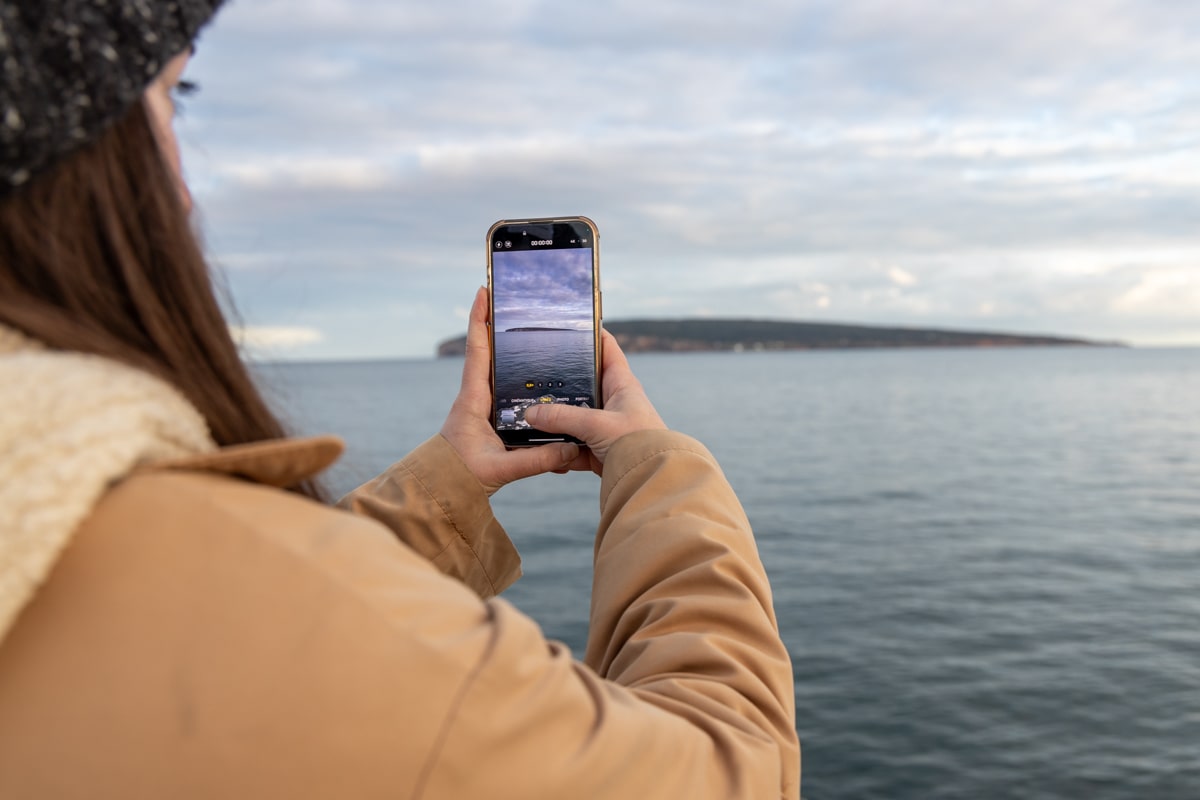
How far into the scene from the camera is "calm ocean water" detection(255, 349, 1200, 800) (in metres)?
11.0

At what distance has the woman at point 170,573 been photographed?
0.86 meters

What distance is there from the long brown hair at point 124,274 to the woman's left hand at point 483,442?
42.4 inches

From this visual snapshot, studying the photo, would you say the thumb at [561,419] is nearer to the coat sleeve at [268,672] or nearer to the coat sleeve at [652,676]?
the coat sleeve at [652,676]

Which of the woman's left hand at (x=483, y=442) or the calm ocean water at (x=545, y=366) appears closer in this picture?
the woman's left hand at (x=483, y=442)

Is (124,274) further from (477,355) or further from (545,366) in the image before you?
(545,366)

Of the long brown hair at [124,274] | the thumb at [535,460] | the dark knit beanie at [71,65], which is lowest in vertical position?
the thumb at [535,460]

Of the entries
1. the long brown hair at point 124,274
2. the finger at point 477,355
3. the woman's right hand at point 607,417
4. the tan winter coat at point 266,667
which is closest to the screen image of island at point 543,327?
the finger at point 477,355

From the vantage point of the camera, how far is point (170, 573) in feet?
2.86

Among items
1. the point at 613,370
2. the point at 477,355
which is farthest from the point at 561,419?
the point at 477,355

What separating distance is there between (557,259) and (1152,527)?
27574 millimetres

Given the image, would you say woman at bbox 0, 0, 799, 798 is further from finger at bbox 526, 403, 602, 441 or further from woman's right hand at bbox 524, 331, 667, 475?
finger at bbox 526, 403, 602, 441

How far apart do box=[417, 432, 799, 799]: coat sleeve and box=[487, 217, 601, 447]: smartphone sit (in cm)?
97

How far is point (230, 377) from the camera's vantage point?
1140mm

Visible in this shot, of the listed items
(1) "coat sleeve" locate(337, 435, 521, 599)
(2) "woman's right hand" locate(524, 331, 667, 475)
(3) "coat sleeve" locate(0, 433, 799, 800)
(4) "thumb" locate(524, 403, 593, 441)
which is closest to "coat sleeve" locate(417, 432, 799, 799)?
(3) "coat sleeve" locate(0, 433, 799, 800)
